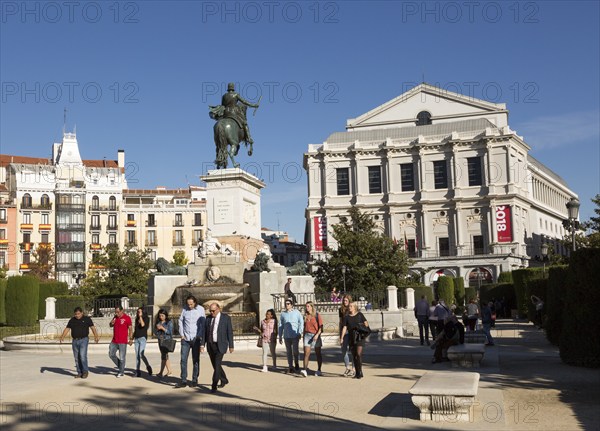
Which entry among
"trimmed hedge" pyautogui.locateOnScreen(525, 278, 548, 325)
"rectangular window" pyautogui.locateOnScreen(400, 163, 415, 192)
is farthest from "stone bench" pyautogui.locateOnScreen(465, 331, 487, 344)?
"rectangular window" pyautogui.locateOnScreen(400, 163, 415, 192)

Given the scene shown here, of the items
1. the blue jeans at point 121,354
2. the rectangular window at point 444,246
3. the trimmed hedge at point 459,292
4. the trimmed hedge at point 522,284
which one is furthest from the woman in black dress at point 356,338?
the rectangular window at point 444,246

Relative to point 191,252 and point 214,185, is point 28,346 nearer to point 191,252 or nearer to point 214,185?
point 214,185

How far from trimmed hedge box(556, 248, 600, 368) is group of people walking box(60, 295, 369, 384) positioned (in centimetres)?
472

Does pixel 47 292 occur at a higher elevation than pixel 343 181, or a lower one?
lower

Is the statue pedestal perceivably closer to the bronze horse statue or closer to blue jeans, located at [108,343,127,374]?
the bronze horse statue

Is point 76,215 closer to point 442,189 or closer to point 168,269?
point 442,189

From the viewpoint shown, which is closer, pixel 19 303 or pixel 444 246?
pixel 19 303

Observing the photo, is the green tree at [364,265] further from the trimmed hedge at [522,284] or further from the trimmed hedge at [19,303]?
the trimmed hedge at [19,303]

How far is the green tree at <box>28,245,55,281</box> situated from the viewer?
251 ft

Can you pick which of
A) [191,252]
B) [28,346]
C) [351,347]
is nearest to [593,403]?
[351,347]

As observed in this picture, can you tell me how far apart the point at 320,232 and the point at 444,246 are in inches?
544

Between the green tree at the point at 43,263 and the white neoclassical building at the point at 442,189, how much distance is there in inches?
1108

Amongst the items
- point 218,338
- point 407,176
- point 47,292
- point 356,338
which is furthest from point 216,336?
point 407,176

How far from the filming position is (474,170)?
81500mm
